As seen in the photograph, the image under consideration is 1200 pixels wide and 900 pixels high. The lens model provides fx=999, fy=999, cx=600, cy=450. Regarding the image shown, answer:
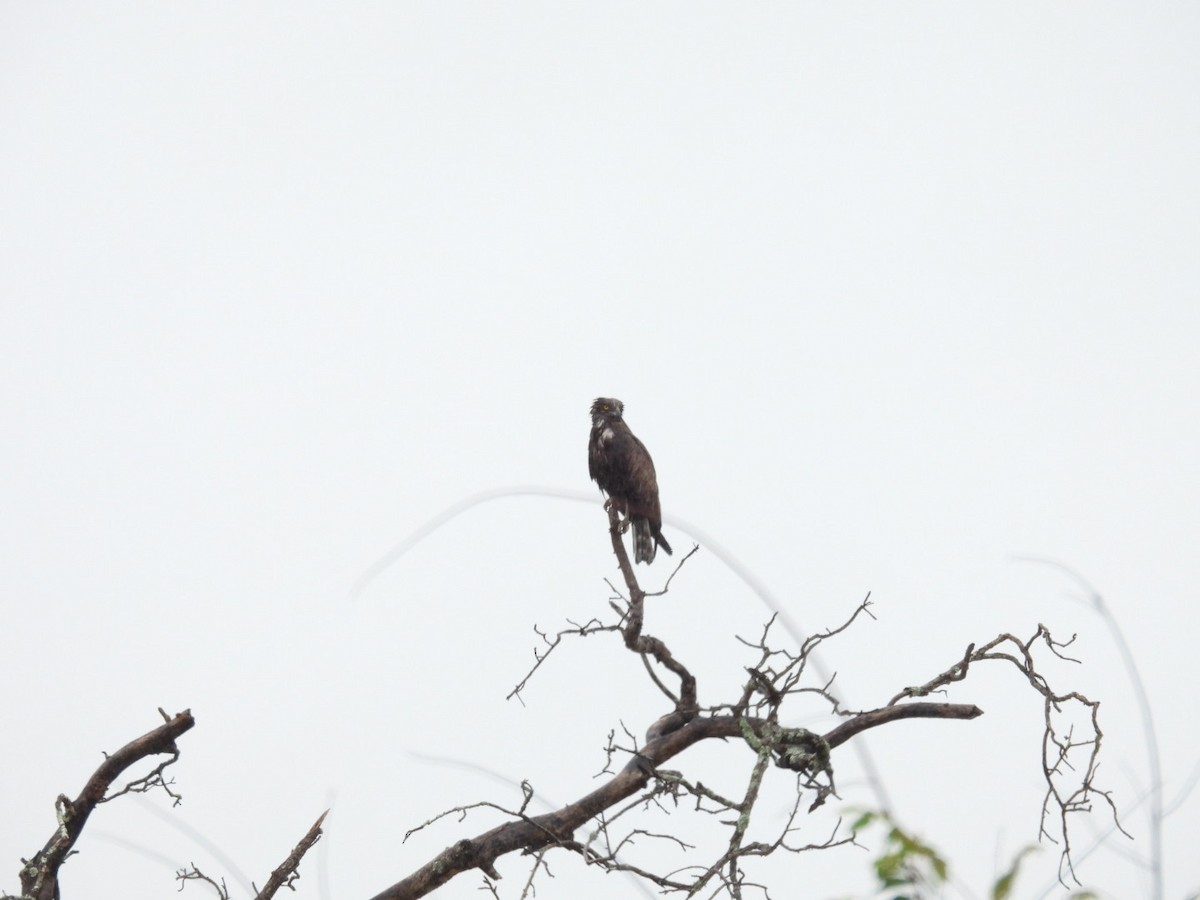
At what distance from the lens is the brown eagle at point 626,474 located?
22.1 feet

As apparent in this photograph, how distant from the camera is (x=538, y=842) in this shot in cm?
346

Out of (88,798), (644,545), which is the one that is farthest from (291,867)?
(644,545)

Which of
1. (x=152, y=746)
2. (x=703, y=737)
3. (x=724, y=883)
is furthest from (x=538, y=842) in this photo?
(x=152, y=746)

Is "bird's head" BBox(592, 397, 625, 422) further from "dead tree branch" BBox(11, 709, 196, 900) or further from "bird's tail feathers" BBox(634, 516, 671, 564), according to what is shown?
"dead tree branch" BBox(11, 709, 196, 900)

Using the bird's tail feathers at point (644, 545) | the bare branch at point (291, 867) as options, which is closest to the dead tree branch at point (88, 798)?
the bare branch at point (291, 867)

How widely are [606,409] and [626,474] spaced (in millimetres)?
702

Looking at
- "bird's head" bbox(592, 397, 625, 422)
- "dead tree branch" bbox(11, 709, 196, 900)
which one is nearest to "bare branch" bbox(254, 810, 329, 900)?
"dead tree branch" bbox(11, 709, 196, 900)

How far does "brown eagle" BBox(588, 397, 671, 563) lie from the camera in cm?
673

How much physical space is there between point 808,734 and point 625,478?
3.94 m

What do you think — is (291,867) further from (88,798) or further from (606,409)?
(606,409)

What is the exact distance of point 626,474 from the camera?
7.20 metres

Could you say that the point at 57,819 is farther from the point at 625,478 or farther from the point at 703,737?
the point at 625,478

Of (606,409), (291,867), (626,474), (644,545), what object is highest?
(606,409)

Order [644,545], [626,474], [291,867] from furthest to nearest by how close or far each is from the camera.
A: [626,474], [644,545], [291,867]
